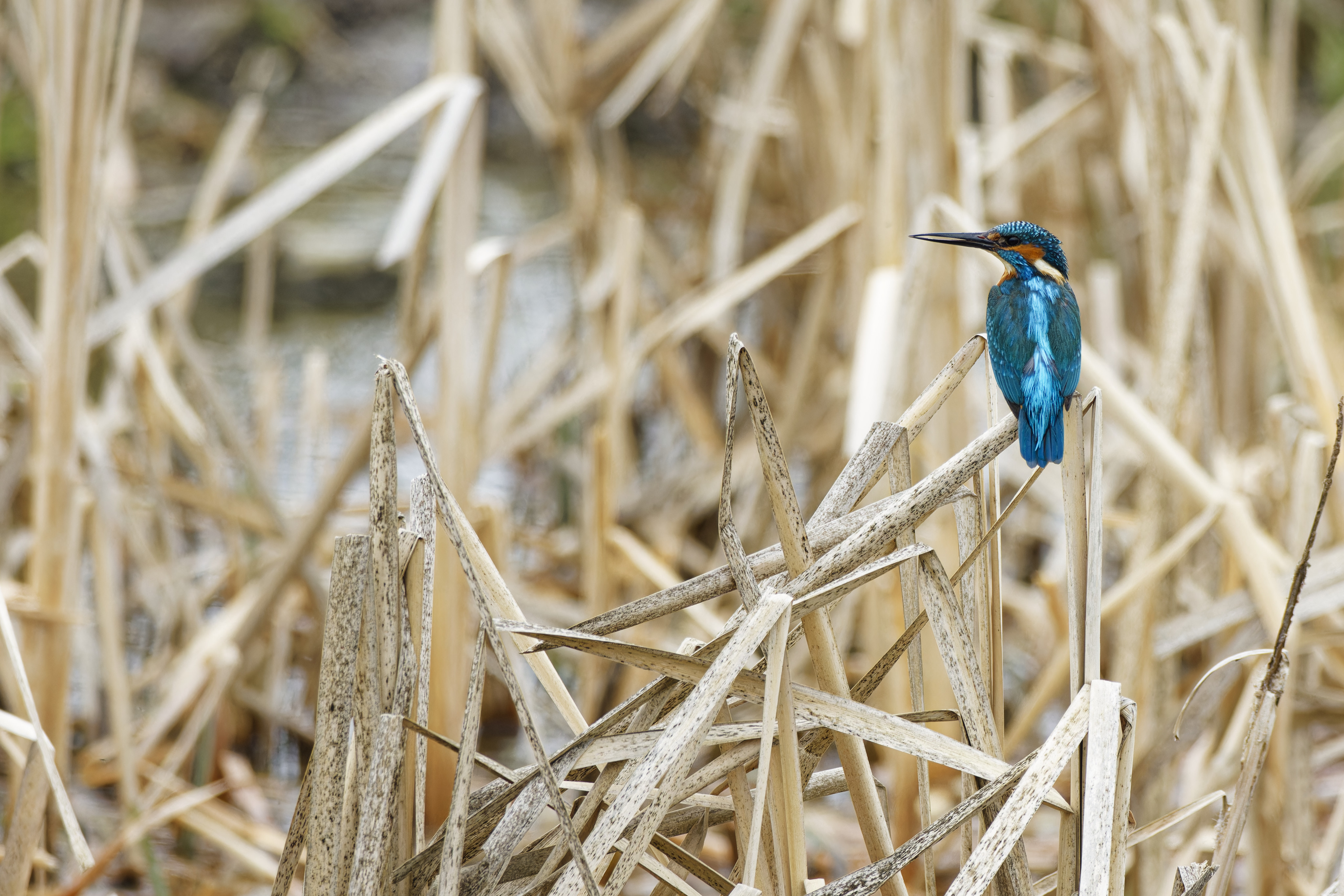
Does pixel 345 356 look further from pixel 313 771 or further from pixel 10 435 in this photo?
pixel 313 771

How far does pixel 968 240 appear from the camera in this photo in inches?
50.6

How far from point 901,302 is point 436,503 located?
3.00 feet

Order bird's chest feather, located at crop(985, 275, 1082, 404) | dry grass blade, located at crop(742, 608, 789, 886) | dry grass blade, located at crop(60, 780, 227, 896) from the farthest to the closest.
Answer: dry grass blade, located at crop(60, 780, 227, 896), bird's chest feather, located at crop(985, 275, 1082, 404), dry grass blade, located at crop(742, 608, 789, 886)

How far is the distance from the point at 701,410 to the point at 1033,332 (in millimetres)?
1907

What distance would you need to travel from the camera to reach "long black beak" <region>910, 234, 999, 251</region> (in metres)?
1.25

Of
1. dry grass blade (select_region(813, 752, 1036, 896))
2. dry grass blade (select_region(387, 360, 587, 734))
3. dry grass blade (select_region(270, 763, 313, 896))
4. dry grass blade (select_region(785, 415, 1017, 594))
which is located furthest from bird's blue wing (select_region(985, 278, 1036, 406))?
dry grass blade (select_region(270, 763, 313, 896))

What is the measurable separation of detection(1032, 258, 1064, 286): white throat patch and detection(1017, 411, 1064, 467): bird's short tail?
0.74 feet

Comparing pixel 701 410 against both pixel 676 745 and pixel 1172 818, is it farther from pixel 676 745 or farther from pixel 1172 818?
pixel 676 745

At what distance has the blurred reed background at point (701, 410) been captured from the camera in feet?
5.69

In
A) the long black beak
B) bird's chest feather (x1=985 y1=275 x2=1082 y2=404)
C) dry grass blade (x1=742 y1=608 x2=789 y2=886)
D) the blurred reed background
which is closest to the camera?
dry grass blade (x1=742 y1=608 x2=789 y2=886)

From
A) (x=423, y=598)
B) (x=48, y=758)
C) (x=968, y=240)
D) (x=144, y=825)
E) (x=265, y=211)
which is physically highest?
(x=265, y=211)

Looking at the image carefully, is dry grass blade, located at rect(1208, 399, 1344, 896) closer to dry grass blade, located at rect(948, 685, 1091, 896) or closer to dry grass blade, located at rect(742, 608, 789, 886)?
A: dry grass blade, located at rect(948, 685, 1091, 896)

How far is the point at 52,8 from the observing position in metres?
1.56

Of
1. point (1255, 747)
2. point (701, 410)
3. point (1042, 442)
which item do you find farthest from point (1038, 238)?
point (701, 410)
